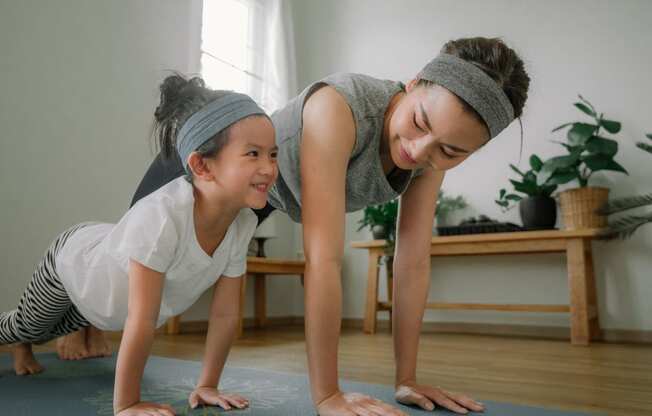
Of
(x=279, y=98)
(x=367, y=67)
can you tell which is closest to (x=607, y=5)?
(x=367, y=67)

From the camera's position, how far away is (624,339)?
9.04 ft

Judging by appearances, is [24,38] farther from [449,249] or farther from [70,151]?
[449,249]

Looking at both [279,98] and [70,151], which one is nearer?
[70,151]

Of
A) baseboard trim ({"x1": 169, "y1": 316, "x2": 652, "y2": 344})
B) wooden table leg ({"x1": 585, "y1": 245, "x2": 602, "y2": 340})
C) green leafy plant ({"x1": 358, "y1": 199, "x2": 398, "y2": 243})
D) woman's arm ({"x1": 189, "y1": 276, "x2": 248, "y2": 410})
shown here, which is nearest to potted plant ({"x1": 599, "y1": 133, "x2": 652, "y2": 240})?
wooden table leg ({"x1": 585, "y1": 245, "x2": 602, "y2": 340})

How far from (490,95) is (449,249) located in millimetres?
2154

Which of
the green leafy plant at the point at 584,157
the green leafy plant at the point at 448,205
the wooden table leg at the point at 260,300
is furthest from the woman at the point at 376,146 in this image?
the wooden table leg at the point at 260,300

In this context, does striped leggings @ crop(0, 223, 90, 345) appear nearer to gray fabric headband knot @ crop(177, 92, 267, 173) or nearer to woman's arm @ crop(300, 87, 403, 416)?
gray fabric headband knot @ crop(177, 92, 267, 173)

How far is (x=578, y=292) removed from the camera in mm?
2582

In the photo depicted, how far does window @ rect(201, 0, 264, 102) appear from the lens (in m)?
3.52

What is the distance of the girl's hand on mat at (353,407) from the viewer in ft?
2.96

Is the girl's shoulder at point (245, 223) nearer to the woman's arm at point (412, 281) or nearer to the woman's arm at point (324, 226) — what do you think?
the woman's arm at point (324, 226)

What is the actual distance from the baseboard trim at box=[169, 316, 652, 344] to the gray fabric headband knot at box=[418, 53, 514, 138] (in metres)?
2.29

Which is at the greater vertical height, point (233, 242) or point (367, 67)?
point (367, 67)

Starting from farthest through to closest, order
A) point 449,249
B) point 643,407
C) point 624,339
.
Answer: point 449,249 → point 624,339 → point 643,407
